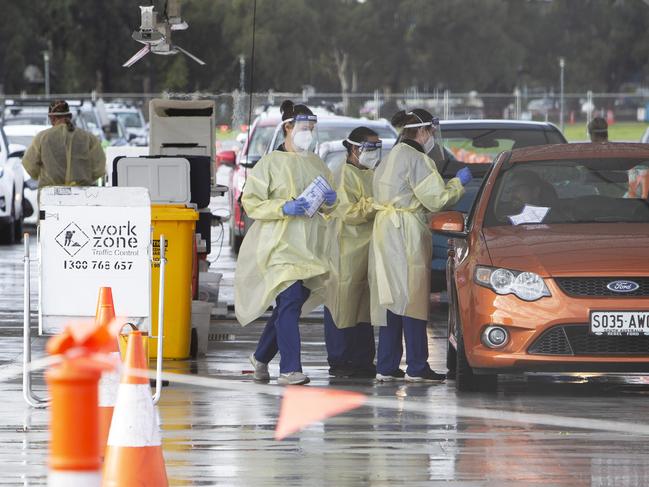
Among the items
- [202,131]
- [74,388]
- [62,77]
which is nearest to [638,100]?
[62,77]

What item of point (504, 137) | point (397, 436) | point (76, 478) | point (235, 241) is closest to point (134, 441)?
point (397, 436)

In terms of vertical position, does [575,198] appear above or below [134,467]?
above

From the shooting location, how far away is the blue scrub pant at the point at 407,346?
1123 cm

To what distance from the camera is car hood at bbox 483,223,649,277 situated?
1000cm

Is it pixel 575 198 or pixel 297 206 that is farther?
pixel 575 198

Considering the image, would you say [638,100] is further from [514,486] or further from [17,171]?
[514,486]

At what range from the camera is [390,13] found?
4523 inches

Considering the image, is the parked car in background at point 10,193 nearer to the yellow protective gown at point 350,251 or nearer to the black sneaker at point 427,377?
the yellow protective gown at point 350,251

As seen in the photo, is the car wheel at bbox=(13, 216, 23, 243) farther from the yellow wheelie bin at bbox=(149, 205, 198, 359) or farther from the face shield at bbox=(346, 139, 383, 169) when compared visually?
the face shield at bbox=(346, 139, 383, 169)

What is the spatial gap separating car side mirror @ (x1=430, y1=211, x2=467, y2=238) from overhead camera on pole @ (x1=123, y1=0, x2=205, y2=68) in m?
5.48

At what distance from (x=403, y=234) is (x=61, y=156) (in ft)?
20.9

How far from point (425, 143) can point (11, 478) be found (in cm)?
436

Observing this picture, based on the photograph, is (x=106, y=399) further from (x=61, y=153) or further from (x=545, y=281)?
(x=61, y=153)

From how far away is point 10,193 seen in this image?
2434cm
